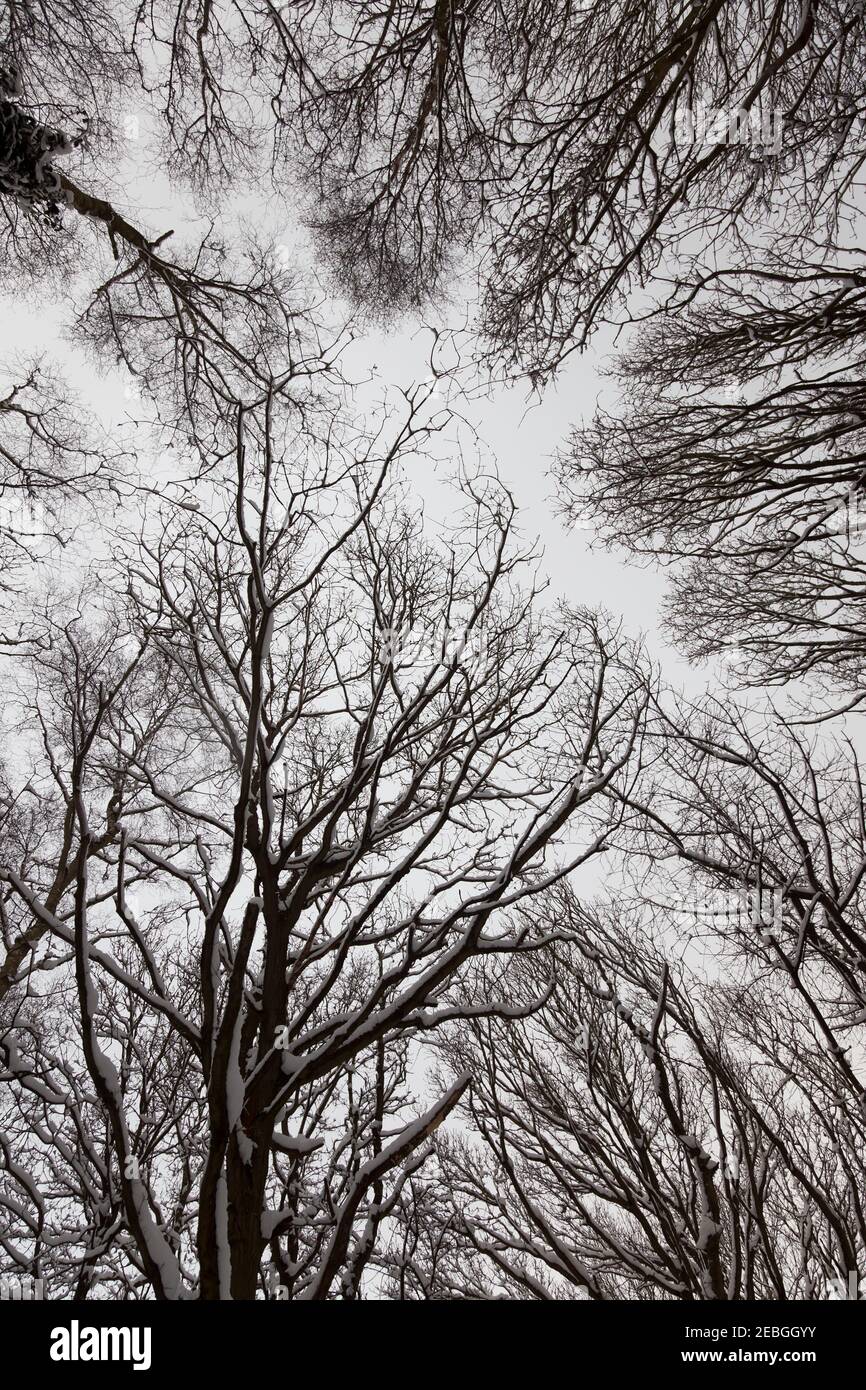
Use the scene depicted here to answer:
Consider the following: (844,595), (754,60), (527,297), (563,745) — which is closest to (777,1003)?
(563,745)

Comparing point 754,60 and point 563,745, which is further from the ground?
point 754,60

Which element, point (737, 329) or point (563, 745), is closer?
point (737, 329)

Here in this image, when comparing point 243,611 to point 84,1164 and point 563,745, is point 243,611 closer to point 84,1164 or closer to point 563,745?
point 563,745

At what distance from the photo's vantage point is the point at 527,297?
3799mm

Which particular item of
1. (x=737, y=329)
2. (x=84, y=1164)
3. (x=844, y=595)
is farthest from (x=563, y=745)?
(x=84, y=1164)

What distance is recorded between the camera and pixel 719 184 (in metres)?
3.52

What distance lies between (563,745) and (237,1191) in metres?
3.94

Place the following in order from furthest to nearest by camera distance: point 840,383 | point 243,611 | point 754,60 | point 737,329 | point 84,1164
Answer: point 84,1164, point 243,611, point 737,329, point 840,383, point 754,60

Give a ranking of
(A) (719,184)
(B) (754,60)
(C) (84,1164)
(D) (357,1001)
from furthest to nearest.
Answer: (D) (357,1001)
(C) (84,1164)
(A) (719,184)
(B) (754,60)
